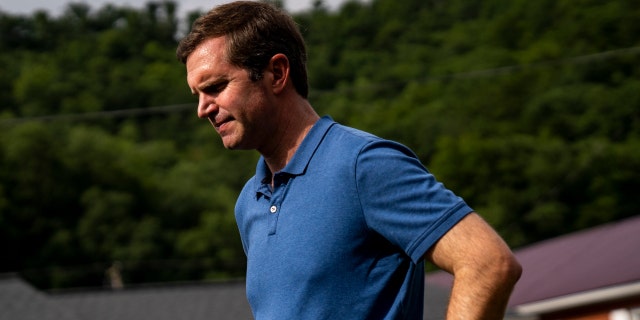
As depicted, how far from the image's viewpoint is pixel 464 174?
72.6 meters

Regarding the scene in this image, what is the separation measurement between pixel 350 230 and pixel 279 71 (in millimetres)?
453

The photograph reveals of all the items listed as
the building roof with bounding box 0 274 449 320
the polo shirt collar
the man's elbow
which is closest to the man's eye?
the polo shirt collar

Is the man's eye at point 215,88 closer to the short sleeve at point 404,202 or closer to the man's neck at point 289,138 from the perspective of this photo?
the man's neck at point 289,138

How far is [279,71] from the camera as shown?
281 cm

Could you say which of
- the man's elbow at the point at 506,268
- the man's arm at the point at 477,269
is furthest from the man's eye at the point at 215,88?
the man's elbow at the point at 506,268

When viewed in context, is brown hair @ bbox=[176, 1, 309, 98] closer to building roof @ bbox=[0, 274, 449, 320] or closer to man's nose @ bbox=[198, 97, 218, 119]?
man's nose @ bbox=[198, 97, 218, 119]

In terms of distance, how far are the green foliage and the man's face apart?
168ft

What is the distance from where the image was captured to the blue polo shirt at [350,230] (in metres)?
2.50

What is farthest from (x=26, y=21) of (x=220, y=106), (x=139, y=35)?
(x=220, y=106)

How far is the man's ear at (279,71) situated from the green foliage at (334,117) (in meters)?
51.3

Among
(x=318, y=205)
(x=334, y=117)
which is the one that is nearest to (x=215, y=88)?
(x=318, y=205)

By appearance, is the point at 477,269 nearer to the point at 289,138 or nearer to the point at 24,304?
the point at 289,138

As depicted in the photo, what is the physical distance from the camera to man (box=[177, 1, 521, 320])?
8.09 feet

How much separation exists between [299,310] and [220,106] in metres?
0.51
